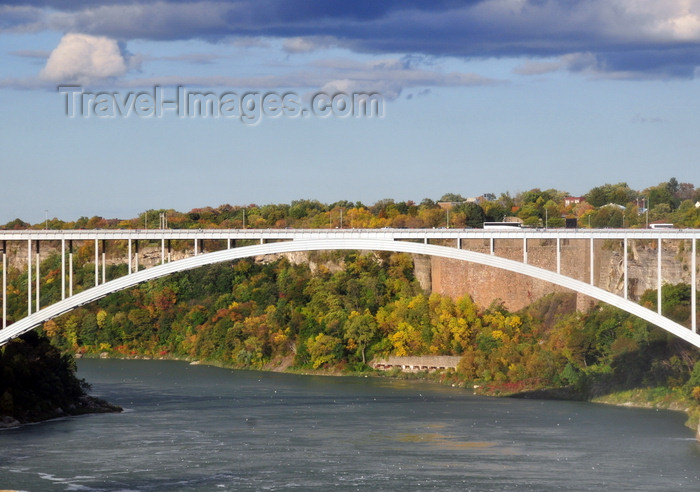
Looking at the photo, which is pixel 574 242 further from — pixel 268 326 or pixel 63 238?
A: pixel 63 238

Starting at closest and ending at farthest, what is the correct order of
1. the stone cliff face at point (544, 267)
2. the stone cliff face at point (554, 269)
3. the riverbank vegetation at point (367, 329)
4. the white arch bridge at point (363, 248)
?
1. the white arch bridge at point (363, 248)
2. the riverbank vegetation at point (367, 329)
3. the stone cliff face at point (554, 269)
4. the stone cliff face at point (544, 267)

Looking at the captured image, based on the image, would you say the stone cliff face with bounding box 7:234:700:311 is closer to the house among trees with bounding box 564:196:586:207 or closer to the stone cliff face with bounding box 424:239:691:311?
the stone cliff face with bounding box 424:239:691:311

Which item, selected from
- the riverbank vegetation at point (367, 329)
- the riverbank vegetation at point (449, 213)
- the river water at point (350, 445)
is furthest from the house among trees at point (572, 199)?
the river water at point (350, 445)

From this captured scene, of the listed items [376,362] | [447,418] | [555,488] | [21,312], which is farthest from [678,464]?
[21,312]

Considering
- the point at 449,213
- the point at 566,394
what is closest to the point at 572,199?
the point at 449,213

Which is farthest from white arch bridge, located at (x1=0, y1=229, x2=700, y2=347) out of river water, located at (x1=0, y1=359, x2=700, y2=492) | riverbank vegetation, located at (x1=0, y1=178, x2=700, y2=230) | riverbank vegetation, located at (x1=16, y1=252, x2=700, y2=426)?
riverbank vegetation, located at (x1=0, y1=178, x2=700, y2=230)

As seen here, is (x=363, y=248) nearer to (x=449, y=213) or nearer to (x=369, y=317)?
(x=369, y=317)

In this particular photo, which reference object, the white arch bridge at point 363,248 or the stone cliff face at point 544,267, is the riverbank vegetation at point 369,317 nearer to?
the stone cliff face at point 544,267
